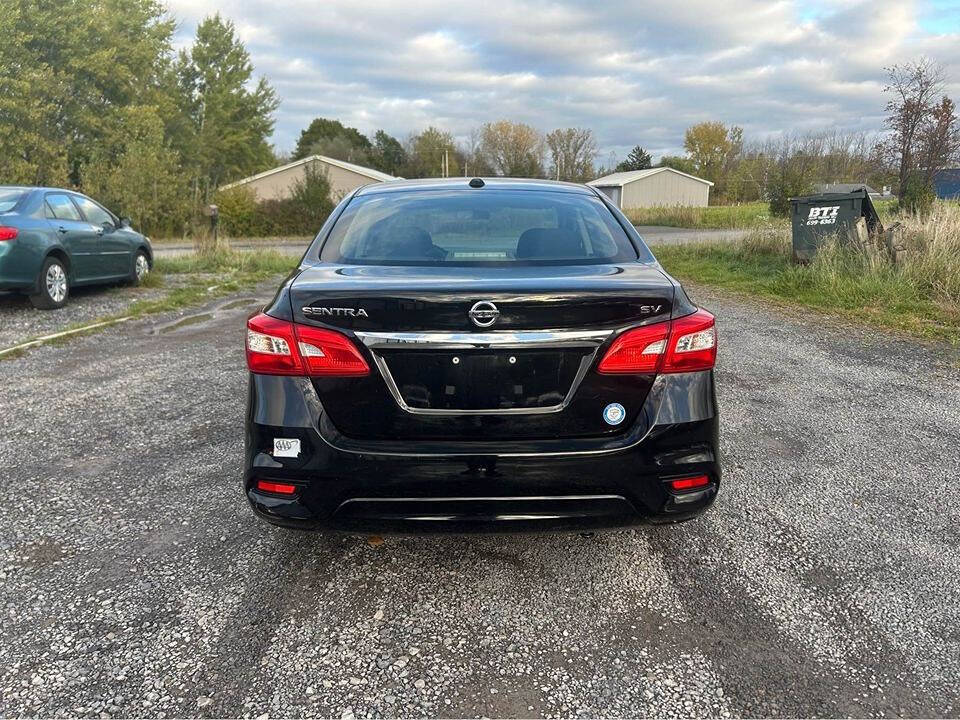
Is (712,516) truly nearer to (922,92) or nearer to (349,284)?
(349,284)

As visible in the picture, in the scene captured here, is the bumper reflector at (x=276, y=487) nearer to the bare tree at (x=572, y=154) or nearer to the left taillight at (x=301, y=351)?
the left taillight at (x=301, y=351)

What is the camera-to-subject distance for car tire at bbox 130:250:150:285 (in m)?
11.1

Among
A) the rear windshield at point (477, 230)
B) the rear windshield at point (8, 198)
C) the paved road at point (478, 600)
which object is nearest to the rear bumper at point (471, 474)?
the paved road at point (478, 600)

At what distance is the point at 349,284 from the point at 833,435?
360 centimetres

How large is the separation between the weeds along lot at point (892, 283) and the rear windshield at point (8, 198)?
10663mm

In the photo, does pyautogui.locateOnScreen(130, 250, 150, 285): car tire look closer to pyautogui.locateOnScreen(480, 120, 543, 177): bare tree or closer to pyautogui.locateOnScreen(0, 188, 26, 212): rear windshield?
pyautogui.locateOnScreen(0, 188, 26, 212): rear windshield

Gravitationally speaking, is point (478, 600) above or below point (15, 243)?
below

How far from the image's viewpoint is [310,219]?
37.1m

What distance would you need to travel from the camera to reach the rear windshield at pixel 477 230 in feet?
9.29

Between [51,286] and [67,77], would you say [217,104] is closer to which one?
[67,77]

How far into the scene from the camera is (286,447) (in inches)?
91.8

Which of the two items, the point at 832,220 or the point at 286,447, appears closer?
the point at 286,447

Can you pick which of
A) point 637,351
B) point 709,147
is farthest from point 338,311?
point 709,147

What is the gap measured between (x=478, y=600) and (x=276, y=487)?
886mm
